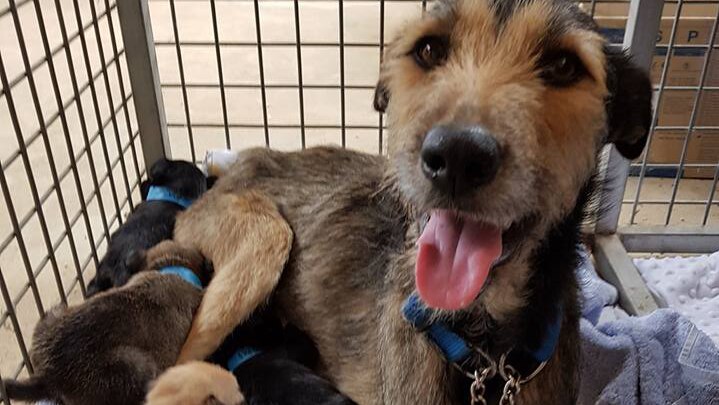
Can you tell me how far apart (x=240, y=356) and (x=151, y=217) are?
0.66 meters

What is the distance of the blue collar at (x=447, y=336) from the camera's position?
165 centimetres

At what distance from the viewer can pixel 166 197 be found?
9.03ft

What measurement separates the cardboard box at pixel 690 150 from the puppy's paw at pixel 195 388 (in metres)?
2.18

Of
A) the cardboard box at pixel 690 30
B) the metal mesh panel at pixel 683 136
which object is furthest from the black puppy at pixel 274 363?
the cardboard box at pixel 690 30

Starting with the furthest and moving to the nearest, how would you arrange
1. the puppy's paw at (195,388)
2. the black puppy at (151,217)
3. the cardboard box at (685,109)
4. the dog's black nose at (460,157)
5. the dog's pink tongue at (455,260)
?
the cardboard box at (685,109), the black puppy at (151,217), the puppy's paw at (195,388), the dog's pink tongue at (455,260), the dog's black nose at (460,157)

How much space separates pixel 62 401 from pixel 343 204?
3.18ft

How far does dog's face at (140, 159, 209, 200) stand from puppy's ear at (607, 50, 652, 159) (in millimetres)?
1617

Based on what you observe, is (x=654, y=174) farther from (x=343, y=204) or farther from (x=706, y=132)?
(x=343, y=204)

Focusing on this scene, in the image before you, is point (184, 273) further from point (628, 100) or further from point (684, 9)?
point (684, 9)

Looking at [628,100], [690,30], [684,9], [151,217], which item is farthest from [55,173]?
[684,9]

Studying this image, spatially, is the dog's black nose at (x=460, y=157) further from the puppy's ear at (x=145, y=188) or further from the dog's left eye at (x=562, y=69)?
the puppy's ear at (x=145, y=188)

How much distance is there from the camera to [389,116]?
1707mm

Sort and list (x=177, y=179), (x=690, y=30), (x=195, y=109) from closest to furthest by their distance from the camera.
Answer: (x=177, y=179), (x=690, y=30), (x=195, y=109)

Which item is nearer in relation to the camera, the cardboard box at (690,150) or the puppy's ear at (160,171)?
the puppy's ear at (160,171)
